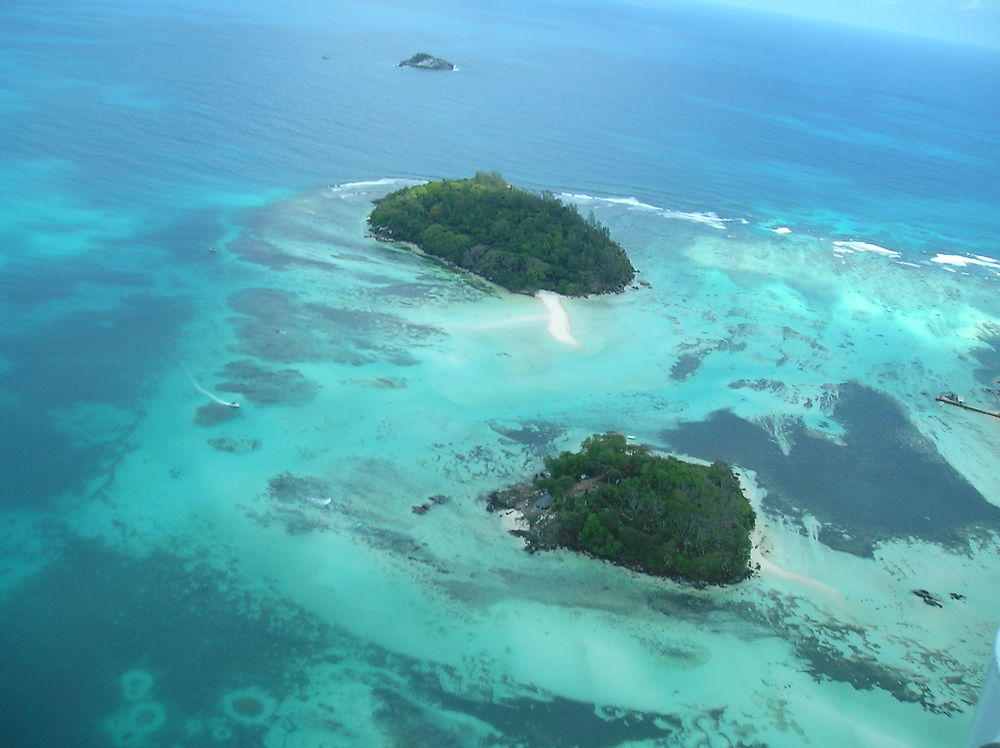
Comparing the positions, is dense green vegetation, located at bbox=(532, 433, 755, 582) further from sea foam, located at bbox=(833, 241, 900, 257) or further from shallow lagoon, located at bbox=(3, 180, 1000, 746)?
sea foam, located at bbox=(833, 241, 900, 257)

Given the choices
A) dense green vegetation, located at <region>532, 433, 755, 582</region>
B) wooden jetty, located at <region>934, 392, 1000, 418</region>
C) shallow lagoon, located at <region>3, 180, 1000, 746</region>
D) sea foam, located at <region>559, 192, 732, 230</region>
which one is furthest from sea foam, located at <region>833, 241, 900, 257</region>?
dense green vegetation, located at <region>532, 433, 755, 582</region>

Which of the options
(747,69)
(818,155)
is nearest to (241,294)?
(818,155)

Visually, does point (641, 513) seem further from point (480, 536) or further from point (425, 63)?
point (425, 63)

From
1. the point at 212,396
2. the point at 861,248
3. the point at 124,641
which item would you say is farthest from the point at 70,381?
the point at 861,248

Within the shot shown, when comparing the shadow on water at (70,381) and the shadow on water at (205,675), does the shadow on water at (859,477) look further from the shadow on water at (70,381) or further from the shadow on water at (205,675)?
the shadow on water at (70,381)

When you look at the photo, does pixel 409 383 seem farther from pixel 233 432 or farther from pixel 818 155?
pixel 818 155
